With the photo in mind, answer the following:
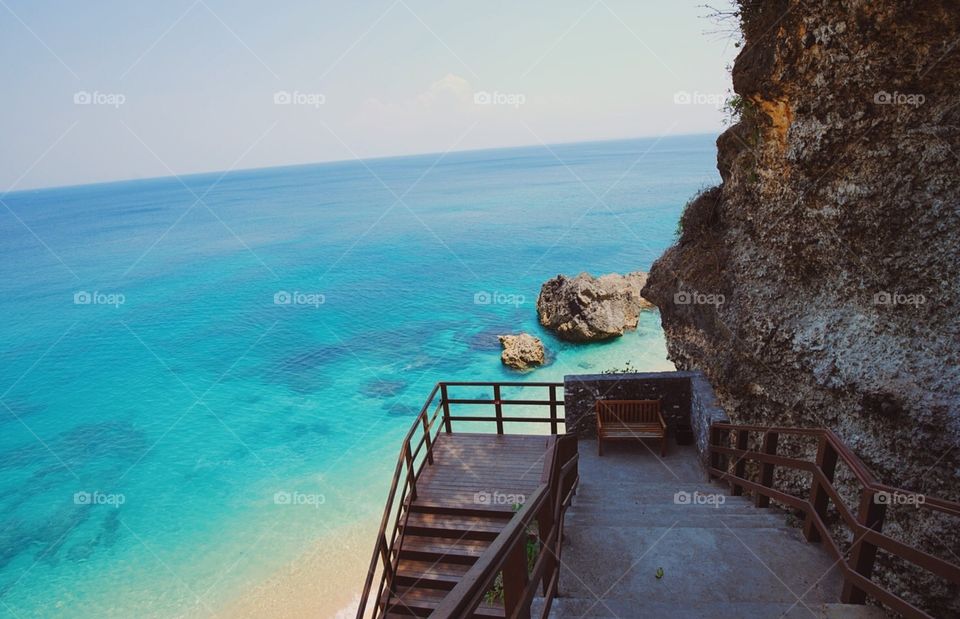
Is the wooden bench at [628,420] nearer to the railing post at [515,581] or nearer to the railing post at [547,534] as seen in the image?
the railing post at [547,534]

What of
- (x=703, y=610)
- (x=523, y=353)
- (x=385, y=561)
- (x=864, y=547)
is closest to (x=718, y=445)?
(x=864, y=547)

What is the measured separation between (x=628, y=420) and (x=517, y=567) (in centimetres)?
713

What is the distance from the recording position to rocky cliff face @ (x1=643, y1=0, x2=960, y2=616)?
6.11 metres

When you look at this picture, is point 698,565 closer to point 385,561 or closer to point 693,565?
point 693,565

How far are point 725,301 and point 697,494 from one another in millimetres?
4488

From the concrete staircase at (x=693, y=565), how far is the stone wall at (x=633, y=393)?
101 inches

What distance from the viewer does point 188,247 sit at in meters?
66.6

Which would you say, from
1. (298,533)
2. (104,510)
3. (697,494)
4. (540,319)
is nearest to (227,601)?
(298,533)

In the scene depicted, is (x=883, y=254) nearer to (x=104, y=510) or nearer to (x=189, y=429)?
(x=104, y=510)

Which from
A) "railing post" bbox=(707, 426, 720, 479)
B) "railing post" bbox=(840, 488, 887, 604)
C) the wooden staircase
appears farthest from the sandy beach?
"railing post" bbox=(840, 488, 887, 604)

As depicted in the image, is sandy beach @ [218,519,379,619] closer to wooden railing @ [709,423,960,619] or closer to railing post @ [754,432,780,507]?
railing post @ [754,432,780,507]

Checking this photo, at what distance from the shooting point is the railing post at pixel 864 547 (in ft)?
11.1

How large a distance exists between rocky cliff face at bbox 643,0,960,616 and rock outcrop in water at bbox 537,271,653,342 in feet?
59.7

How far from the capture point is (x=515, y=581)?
95.3 inches
